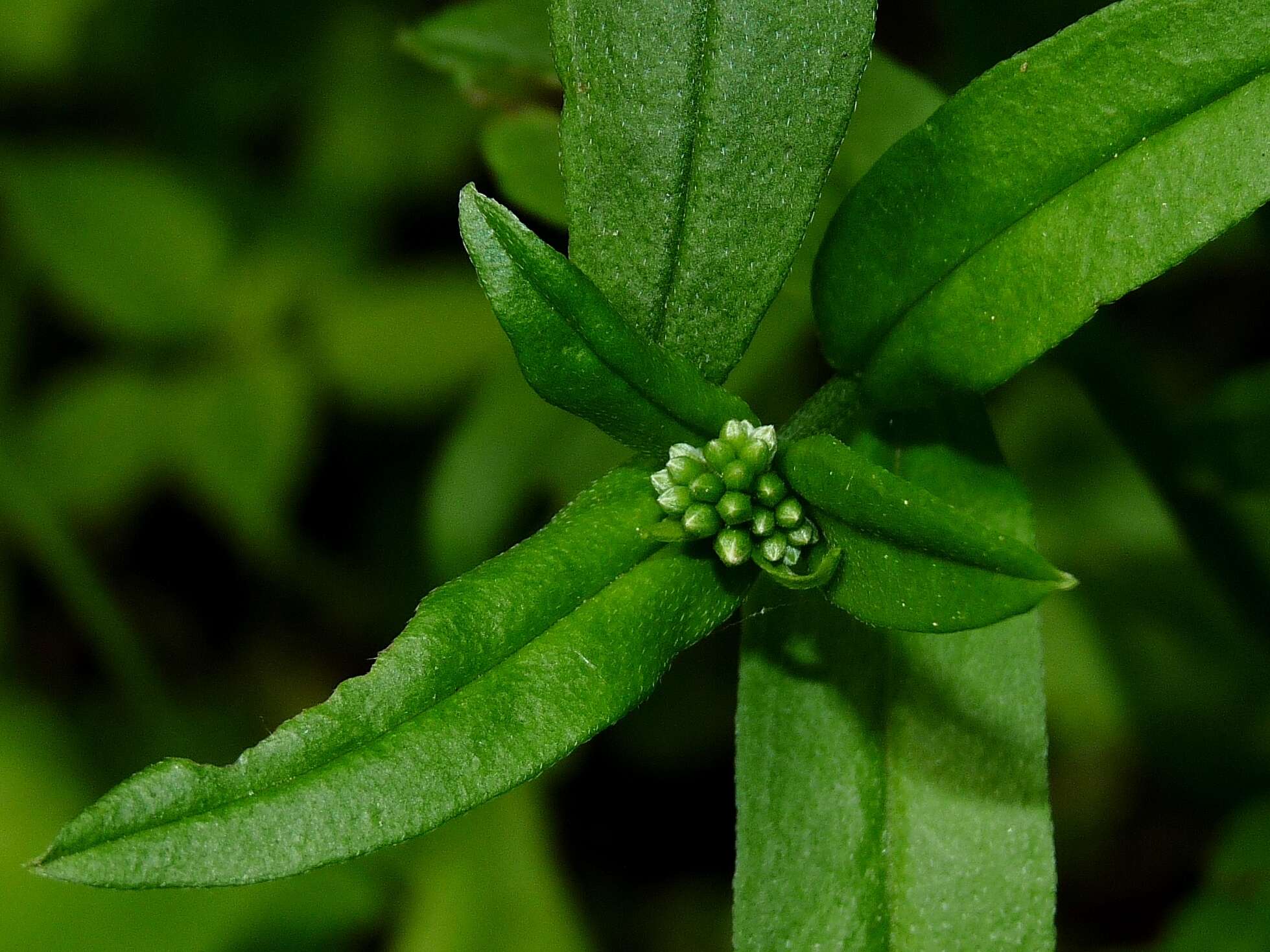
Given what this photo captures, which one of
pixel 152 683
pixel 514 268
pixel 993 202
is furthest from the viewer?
pixel 152 683

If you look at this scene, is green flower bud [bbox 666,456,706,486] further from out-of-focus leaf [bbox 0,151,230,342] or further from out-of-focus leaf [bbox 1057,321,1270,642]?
out-of-focus leaf [bbox 0,151,230,342]

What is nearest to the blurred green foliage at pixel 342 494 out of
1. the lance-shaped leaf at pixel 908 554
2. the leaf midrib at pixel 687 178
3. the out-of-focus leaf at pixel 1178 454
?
the out-of-focus leaf at pixel 1178 454

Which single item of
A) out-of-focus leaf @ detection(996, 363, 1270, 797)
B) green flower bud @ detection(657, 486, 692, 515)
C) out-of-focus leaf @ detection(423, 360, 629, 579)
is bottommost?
out-of-focus leaf @ detection(996, 363, 1270, 797)

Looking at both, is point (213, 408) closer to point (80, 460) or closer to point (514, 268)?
point (80, 460)

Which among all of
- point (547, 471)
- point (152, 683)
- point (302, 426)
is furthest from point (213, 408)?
point (547, 471)

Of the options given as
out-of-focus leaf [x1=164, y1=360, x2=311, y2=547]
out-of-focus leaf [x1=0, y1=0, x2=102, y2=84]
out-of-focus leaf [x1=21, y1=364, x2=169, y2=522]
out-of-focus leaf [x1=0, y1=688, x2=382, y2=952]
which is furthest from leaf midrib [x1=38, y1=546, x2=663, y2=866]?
out-of-focus leaf [x1=0, y1=0, x2=102, y2=84]

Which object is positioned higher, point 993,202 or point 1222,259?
point 993,202

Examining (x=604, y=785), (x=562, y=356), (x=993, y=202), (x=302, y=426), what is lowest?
(x=604, y=785)

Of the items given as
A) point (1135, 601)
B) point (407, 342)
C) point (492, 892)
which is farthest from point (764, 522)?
point (1135, 601)
